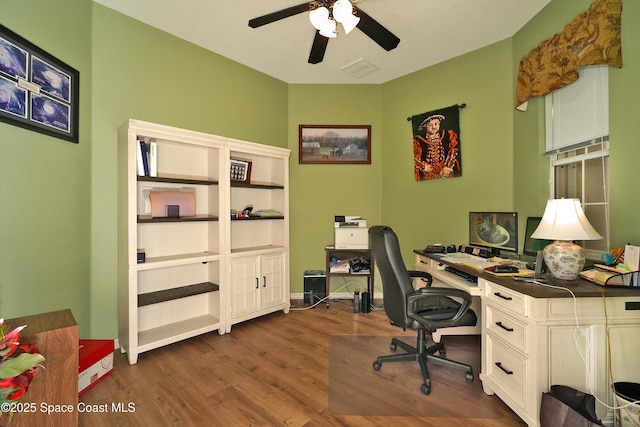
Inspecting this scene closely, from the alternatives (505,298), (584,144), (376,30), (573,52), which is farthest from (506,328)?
(376,30)

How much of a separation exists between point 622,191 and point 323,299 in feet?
9.87

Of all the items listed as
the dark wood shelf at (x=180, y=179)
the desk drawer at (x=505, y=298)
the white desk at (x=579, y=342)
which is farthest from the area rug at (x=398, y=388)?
the dark wood shelf at (x=180, y=179)

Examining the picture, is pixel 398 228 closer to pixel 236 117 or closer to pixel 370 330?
pixel 370 330

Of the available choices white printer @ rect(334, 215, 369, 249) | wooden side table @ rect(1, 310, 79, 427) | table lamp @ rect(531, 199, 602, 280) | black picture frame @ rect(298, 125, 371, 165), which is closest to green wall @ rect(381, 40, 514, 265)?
black picture frame @ rect(298, 125, 371, 165)

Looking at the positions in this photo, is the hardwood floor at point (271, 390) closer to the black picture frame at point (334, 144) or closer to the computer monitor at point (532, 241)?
the computer monitor at point (532, 241)

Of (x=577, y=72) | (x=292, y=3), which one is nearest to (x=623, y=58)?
(x=577, y=72)

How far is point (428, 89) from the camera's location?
352cm

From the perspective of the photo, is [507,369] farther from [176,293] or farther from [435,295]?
[176,293]

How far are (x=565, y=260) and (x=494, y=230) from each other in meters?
1.14

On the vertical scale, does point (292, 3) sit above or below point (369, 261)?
above

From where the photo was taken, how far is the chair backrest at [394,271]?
2.03m

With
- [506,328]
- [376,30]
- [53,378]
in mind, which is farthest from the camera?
[376,30]

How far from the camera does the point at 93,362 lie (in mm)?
2006

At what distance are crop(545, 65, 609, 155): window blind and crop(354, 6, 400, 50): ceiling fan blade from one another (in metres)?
1.44
